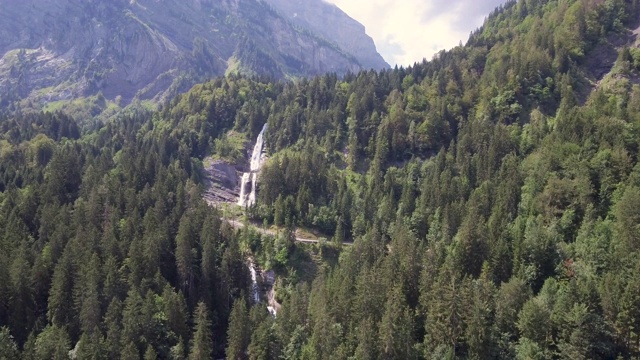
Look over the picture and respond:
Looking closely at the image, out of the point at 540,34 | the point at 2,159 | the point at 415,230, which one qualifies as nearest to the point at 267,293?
the point at 415,230

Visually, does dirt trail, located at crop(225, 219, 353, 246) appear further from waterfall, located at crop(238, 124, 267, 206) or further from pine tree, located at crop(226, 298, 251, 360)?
pine tree, located at crop(226, 298, 251, 360)

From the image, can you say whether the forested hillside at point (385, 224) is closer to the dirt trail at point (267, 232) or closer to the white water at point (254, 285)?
the white water at point (254, 285)

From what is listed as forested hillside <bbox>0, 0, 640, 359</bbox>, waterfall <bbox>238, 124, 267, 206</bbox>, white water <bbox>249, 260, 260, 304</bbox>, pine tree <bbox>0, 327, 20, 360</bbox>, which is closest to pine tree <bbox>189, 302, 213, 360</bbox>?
forested hillside <bbox>0, 0, 640, 359</bbox>

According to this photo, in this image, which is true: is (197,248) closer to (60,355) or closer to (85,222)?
(85,222)

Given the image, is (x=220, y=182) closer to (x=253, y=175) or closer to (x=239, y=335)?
(x=253, y=175)

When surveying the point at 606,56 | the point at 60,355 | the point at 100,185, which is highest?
the point at 606,56
